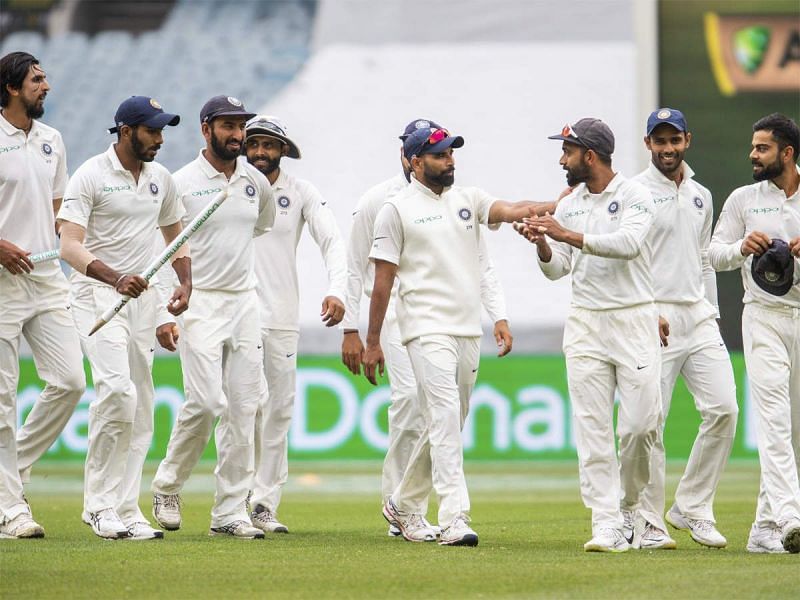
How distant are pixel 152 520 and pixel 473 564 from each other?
12.5 feet

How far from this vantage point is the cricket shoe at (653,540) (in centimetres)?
874

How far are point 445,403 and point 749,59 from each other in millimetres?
11511

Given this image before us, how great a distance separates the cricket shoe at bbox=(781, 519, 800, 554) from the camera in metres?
8.30

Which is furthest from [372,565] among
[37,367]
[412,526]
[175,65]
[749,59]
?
[175,65]

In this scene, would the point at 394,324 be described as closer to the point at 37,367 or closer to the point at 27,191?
the point at 37,367

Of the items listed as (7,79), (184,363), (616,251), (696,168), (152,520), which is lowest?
(152,520)

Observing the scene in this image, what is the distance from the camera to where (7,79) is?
8781mm

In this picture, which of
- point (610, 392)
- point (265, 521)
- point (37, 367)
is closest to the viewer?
point (610, 392)

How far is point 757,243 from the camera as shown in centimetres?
861

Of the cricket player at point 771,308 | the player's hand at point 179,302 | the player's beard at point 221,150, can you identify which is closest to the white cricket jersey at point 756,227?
the cricket player at point 771,308

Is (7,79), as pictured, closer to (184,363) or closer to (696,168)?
(184,363)

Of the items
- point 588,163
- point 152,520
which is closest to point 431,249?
point 588,163

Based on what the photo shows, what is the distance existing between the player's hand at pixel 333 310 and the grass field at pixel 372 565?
128 cm

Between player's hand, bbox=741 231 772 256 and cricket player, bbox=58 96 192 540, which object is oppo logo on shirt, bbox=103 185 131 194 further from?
player's hand, bbox=741 231 772 256
